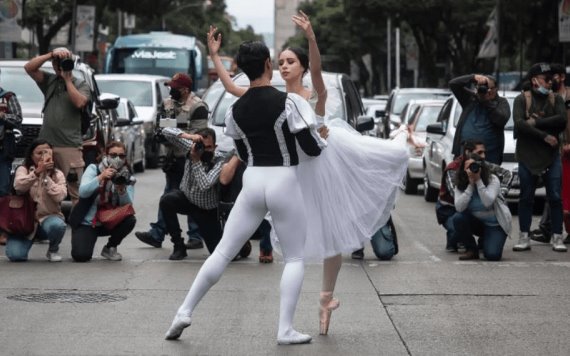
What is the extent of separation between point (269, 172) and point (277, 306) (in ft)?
6.95

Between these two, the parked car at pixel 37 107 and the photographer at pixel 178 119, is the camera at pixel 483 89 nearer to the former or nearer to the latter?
the photographer at pixel 178 119

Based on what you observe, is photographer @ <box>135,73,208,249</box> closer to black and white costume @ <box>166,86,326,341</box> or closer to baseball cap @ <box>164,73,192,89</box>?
baseball cap @ <box>164,73,192,89</box>

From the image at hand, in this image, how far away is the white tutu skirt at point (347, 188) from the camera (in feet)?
29.5

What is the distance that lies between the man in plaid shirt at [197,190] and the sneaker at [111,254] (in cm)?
52

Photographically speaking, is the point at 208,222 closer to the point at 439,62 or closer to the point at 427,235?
the point at 427,235

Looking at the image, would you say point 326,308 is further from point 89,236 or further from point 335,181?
point 89,236

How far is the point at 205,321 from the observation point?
9656mm

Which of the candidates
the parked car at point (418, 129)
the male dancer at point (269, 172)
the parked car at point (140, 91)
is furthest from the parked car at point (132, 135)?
the male dancer at point (269, 172)

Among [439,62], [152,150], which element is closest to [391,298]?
[152,150]

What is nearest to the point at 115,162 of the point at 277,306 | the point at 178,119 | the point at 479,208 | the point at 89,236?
the point at 89,236

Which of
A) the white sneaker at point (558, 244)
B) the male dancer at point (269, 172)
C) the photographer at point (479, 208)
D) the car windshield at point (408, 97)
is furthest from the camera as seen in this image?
the car windshield at point (408, 97)

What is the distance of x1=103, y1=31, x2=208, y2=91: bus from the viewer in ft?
147

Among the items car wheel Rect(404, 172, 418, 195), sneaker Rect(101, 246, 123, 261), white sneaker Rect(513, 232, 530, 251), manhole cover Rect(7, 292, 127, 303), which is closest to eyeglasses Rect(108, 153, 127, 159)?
sneaker Rect(101, 246, 123, 261)

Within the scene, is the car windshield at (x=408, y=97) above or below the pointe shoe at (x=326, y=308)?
above
